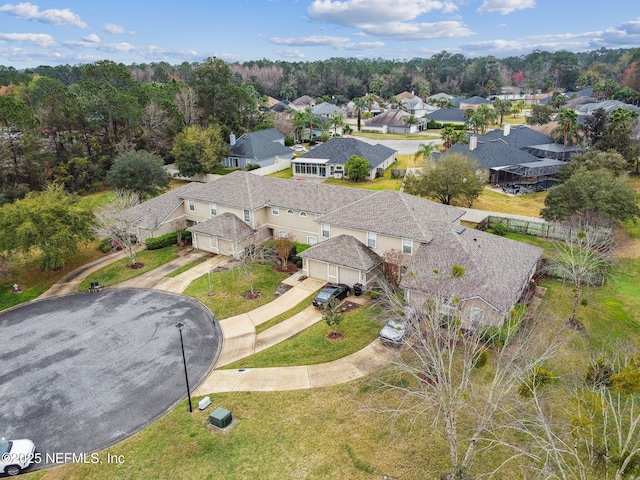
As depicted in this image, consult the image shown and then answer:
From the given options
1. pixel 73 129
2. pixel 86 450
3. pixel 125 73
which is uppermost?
pixel 125 73

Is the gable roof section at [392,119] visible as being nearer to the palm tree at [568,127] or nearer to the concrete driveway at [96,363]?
the palm tree at [568,127]

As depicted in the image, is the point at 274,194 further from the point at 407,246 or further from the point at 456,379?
the point at 456,379

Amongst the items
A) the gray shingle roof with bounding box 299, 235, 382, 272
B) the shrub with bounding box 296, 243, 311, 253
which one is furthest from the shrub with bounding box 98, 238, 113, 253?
the gray shingle roof with bounding box 299, 235, 382, 272

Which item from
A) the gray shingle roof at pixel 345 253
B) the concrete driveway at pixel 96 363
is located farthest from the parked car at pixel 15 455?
the gray shingle roof at pixel 345 253

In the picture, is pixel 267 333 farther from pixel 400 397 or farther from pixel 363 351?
pixel 400 397

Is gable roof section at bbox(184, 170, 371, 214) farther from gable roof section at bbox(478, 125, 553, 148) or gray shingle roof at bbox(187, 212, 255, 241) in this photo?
gable roof section at bbox(478, 125, 553, 148)

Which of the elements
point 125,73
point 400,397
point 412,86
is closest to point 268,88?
point 412,86

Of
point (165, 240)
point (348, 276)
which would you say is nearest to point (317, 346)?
→ point (348, 276)
